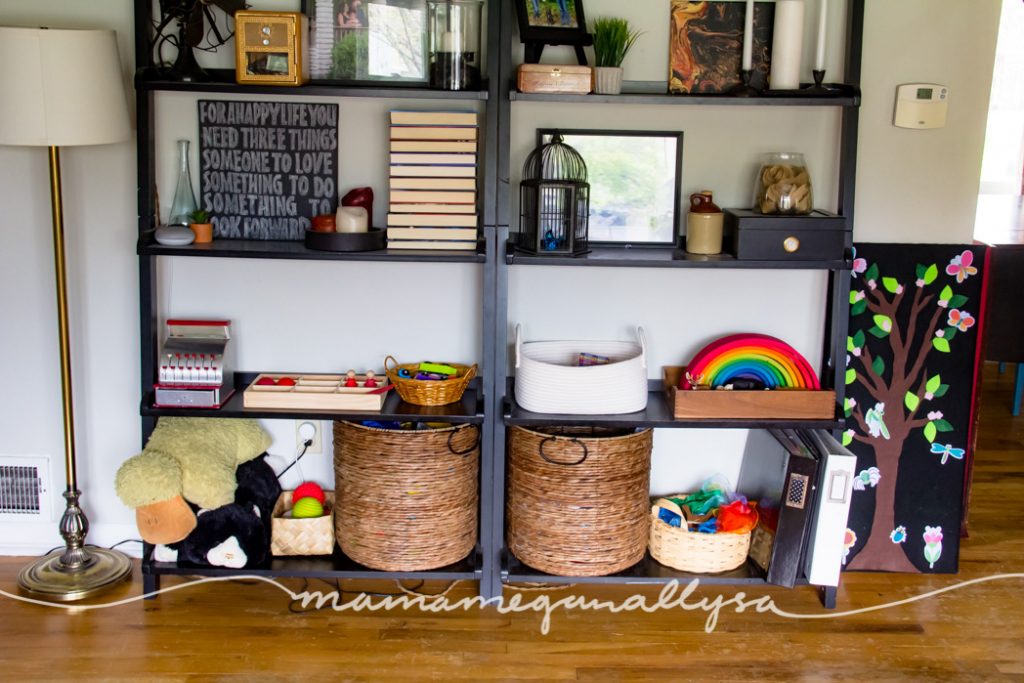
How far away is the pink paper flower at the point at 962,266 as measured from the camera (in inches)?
123

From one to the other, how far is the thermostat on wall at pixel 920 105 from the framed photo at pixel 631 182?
1.96 ft

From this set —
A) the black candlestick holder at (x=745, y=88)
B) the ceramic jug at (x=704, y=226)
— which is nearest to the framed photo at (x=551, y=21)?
the black candlestick holder at (x=745, y=88)

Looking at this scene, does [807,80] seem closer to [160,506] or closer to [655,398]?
[655,398]

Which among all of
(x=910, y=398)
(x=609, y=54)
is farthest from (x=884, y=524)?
(x=609, y=54)

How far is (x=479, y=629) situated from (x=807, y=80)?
1699 millimetres

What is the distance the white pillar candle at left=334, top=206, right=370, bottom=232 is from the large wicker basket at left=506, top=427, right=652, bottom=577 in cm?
68

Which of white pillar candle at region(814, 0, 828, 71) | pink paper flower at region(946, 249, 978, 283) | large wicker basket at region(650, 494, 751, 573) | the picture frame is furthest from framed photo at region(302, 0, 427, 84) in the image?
pink paper flower at region(946, 249, 978, 283)

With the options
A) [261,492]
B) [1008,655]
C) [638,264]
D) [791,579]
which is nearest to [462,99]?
[638,264]

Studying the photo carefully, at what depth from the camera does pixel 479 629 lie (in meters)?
2.92

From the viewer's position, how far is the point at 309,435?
10.6 feet

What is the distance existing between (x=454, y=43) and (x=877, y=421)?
160 cm

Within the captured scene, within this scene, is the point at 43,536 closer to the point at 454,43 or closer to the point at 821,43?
the point at 454,43

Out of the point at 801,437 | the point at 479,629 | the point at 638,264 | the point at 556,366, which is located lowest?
the point at 479,629

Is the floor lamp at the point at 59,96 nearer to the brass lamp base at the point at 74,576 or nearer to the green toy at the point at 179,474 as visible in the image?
the green toy at the point at 179,474
